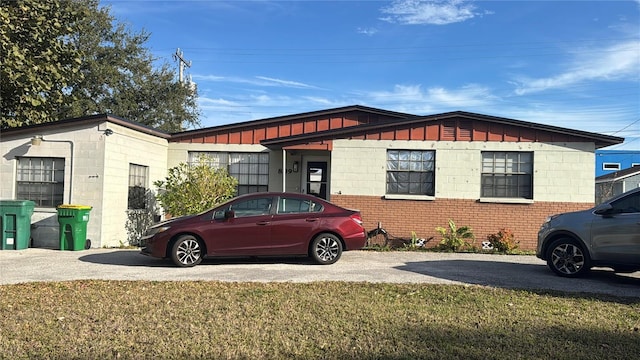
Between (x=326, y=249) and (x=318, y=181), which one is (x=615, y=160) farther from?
(x=326, y=249)

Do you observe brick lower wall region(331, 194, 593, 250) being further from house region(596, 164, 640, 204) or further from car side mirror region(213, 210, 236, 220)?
house region(596, 164, 640, 204)

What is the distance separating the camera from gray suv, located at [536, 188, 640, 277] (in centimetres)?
774

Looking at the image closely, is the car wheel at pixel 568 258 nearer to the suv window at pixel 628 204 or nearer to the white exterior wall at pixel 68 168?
the suv window at pixel 628 204

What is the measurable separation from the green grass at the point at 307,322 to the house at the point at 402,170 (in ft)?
18.8

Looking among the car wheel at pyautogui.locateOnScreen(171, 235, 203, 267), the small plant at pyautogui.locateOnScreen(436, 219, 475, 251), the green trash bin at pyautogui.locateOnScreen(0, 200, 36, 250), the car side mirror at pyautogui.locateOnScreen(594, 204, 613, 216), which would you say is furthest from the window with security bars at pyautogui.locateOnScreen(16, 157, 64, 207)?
the car side mirror at pyautogui.locateOnScreen(594, 204, 613, 216)

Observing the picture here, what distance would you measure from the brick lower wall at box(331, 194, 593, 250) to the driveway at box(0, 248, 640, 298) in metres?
1.92

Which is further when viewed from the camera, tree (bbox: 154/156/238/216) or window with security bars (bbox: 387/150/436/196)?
window with security bars (bbox: 387/150/436/196)

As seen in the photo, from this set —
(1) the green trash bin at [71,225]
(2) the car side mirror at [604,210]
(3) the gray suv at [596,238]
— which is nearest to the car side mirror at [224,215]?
(1) the green trash bin at [71,225]

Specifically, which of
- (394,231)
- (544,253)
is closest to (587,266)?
(544,253)

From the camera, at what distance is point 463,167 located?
42.2 feet

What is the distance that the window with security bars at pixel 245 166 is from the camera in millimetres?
14875

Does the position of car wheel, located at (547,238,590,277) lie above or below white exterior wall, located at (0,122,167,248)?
below

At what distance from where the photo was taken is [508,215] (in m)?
12.8

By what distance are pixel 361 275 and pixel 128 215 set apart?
7.79 metres
